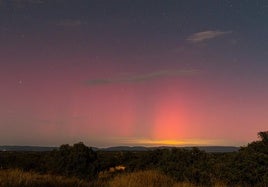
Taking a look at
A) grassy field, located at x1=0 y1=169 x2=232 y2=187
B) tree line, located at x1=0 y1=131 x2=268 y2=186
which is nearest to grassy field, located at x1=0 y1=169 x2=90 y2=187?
grassy field, located at x1=0 y1=169 x2=232 y2=187

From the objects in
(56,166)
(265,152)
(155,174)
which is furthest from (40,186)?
(56,166)

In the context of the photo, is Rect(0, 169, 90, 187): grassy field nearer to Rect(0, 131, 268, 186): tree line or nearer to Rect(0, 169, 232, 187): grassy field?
Rect(0, 169, 232, 187): grassy field

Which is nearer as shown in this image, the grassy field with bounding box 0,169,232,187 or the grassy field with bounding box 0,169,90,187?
the grassy field with bounding box 0,169,90,187

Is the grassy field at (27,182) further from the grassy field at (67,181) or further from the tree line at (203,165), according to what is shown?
the tree line at (203,165)

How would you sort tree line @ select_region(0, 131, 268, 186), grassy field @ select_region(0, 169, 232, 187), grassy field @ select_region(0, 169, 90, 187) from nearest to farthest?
grassy field @ select_region(0, 169, 90, 187), grassy field @ select_region(0, 169, 232, 187), tree line @ select_region(0, 131, 268, 186)

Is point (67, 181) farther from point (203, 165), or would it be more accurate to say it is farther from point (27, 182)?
point (203, 165)

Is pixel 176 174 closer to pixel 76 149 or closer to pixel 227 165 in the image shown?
pixel 227 165

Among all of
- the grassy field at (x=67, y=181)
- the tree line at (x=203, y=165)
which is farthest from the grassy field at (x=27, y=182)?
the tree line at (x=203, y=165)

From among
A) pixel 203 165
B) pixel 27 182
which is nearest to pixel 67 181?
pixel 27 182

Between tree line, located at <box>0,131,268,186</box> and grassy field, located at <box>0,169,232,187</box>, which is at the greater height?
tree line, located at <box>0,131,268,186</box>

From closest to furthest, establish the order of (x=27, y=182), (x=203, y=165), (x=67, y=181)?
(x=27, y=182)
(x=67, y=181)
(x=203, y=165)

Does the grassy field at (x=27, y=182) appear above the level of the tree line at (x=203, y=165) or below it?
below

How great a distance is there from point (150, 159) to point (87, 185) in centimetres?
2282

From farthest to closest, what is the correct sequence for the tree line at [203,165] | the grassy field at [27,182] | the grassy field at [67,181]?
the tree line at [203,165] < the grassy field at [67,181] < the grassy field at [27,182]
